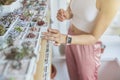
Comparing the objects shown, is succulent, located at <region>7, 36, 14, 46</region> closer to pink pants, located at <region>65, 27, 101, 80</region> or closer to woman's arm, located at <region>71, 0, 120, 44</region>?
woman's arm, located at <region>71, 0, 120, 44</region>

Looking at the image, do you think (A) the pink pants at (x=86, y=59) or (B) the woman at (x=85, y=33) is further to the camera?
(A) the pink pants at (x=86, y=59)

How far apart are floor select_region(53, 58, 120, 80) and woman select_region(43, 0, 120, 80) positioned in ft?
0.93

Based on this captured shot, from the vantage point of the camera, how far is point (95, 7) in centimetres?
100

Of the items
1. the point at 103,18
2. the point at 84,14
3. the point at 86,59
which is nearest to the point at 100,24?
the point at 103,18

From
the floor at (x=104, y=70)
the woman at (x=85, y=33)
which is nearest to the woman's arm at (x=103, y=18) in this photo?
the woman at (x=85, y=33)

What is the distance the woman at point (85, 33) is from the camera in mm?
921

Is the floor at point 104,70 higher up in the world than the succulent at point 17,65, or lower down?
lower down

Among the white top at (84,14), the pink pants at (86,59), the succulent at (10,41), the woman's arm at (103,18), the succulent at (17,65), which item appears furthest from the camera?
the pink pants at (86,59)

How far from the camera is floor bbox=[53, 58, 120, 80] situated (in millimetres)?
1659

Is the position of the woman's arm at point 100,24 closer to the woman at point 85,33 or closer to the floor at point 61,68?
the woman at point 85,33

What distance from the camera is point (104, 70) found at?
1.71m

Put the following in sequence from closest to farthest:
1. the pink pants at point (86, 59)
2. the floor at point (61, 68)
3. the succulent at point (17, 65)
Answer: the succulent at point (17, 65), the pink pants at point (86, 59), the floor at point (61, 68)

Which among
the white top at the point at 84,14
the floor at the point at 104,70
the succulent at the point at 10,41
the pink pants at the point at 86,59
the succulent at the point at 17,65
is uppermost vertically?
the white top at the point at 84,14

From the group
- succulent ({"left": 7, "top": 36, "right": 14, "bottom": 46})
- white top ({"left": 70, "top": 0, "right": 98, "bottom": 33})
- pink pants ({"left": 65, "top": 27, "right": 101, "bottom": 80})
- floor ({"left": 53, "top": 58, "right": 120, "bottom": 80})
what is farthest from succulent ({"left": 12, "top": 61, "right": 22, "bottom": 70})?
floor ({"left": 53, "top": 58, "right": 120, "bottom": 80})
